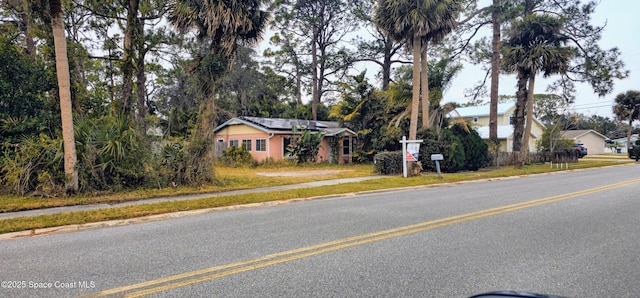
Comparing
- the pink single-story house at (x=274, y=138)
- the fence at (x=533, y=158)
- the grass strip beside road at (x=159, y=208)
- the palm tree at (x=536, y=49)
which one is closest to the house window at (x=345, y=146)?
the pink single-story house at (x=274, y=138)

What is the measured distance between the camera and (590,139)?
55312 mm

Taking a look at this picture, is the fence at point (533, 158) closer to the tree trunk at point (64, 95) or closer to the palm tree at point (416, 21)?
the palm tree at point (416, 21)

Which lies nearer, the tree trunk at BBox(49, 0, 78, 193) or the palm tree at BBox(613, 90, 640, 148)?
the tree trunk at BBox(49, 0, 78, 193)

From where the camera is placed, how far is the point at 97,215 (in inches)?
309

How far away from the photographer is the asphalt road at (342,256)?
3.98 meters

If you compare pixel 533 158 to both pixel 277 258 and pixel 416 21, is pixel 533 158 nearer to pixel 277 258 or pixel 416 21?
pixel 416 21

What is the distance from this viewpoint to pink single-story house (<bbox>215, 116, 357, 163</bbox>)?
26797 millimetres

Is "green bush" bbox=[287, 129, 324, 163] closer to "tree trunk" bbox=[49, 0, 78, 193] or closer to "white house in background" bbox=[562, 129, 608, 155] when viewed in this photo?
"tree trunk" bbox=[49, 0, 78, 193]

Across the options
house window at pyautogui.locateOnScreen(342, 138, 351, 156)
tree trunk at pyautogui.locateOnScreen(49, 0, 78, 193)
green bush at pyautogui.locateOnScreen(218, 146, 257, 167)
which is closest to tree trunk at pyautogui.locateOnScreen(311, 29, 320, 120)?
house window at pyautogui.locateOnScreen(342, 138, 351, 156)

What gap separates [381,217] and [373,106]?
21.0 meters

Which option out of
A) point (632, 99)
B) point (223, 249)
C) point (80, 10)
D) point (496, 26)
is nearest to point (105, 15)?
point (80, 10)

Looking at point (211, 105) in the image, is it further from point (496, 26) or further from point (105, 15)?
point (496, 26)

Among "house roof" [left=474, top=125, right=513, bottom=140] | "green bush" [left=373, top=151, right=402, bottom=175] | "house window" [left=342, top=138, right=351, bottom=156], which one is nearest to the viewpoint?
"green bush" [left=373, top=151, right=402, bottom=175]

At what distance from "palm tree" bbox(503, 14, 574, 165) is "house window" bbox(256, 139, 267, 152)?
16.8 meters
